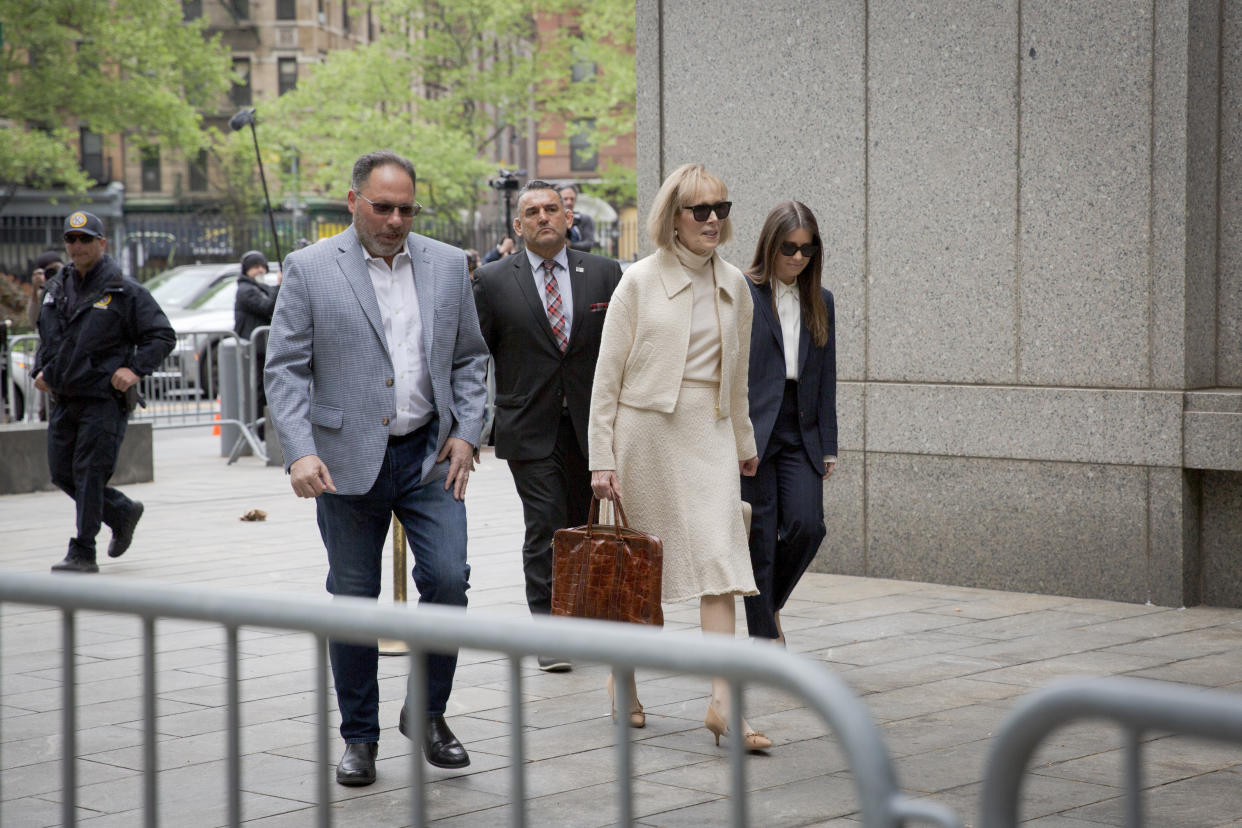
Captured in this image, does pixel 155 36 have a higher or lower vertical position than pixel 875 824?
higher

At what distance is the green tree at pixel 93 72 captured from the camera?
38844 millimetres

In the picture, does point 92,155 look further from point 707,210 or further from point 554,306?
point 707,210

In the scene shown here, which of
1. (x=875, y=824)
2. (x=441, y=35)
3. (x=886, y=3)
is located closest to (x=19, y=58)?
(x=441, y=35)

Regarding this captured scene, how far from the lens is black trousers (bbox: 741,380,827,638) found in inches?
236

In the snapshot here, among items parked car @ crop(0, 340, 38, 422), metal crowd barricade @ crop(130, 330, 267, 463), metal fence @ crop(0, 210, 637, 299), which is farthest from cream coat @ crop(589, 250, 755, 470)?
metal fence @ crop(0, 210, 637, 299)

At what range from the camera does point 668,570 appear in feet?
18.0

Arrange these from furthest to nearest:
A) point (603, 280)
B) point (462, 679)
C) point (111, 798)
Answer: point (603, 280), point (462, 679), point (111, 798)

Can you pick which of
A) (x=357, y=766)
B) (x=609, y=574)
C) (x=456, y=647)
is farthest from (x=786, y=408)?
(x=456, y=647)

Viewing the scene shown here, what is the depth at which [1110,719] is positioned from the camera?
1.79 meters

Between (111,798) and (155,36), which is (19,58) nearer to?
(155,36)

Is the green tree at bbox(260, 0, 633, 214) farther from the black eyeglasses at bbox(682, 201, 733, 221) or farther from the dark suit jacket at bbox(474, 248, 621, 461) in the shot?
the black eyeglasses at bbox(682, 201, 733, 221)

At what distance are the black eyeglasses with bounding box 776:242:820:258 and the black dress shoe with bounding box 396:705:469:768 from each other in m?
2.15

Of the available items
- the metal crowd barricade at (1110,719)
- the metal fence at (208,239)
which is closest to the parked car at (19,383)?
the metal crowd barricade at (1110,719)

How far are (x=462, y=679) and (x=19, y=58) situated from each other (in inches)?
1501
